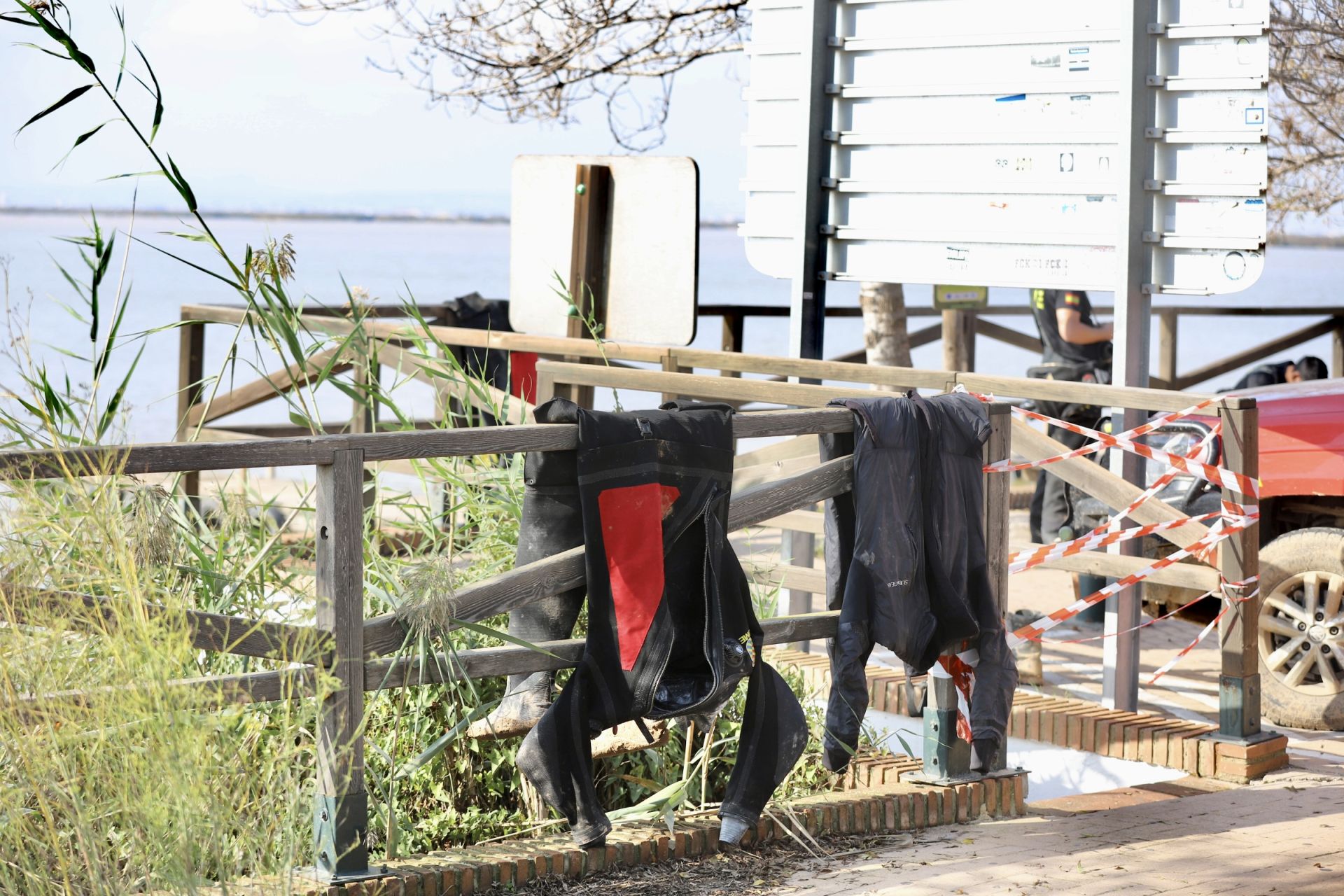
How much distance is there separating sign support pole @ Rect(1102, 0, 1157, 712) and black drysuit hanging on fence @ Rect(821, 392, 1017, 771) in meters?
1.59

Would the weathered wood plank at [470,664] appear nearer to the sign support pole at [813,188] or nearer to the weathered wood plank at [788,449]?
the weathered wood plank at [788,449]

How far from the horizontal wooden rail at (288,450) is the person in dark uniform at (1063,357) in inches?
179

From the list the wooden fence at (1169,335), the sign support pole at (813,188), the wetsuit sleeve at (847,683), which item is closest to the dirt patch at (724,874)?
the wetsuit sleeve at (847,683)

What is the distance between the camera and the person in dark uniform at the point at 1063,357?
850 cm

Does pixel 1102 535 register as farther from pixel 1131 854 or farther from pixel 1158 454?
pixel 1131 854

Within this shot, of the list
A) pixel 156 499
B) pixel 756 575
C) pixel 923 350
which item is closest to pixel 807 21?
pixel 756 575

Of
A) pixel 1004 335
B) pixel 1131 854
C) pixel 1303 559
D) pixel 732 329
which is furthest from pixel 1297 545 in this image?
pixel 1004 335

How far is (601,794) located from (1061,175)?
3.44 m

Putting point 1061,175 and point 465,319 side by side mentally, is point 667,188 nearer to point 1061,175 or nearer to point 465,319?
point 1061,175

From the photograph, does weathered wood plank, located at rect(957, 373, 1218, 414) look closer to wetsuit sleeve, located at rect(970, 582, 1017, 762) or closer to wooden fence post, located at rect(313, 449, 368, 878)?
wetsuit sleeve, located at rect(970, 582, 1017, 762)

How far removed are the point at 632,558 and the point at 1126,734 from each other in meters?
2.42

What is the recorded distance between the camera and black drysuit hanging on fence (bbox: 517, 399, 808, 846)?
3932mm

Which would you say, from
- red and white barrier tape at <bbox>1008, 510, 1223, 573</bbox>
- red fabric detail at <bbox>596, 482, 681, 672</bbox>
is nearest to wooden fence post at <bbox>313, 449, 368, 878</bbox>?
red fabric detail at <bbox>596, 482, 681, 672</bbox>

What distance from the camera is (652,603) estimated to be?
3990 mm
